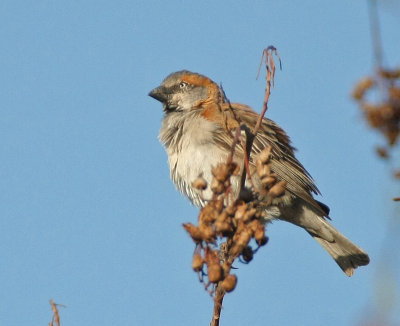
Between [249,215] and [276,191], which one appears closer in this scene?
[249,215]

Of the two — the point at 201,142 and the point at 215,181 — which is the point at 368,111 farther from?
the point at 201,142

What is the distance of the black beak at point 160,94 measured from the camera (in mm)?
7965

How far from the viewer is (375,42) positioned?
7.30 feet

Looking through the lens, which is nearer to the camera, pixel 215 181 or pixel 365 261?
pixel 215 181

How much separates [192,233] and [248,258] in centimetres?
54

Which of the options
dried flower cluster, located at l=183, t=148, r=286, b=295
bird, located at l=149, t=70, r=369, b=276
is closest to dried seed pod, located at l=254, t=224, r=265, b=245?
dried flower cluster, located at l=183, t=148, r=286, b=295

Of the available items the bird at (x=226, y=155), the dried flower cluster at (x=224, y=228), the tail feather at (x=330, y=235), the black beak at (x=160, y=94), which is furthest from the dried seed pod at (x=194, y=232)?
the black beak at (x=160, y=94)

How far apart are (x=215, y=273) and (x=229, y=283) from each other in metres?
0.08

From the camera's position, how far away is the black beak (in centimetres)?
796

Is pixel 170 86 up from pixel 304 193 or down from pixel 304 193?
up

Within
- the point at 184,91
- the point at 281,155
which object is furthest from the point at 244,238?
the point at 184,91

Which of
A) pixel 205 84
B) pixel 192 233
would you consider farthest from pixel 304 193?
pixel 192 233

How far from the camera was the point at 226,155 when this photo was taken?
6.88 meters

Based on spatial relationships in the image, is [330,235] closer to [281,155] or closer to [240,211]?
[281,155]
